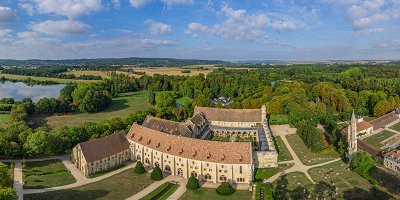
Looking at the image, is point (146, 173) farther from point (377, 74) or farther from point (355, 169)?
point (377, 74)

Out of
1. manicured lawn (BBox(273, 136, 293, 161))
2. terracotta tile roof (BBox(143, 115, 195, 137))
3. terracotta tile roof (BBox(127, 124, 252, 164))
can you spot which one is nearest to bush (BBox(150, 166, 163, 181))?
terracotta tile roof (BBox(127, 124, 252, 164))

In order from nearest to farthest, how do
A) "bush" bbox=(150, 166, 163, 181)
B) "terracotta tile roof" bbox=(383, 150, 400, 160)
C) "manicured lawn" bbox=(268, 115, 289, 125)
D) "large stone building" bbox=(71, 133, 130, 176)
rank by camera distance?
"bush" bbox=(150, 166, 163, 181) < "large stone building" bbox=(71, 133, 130, 176) < "terracotta tile roof" bbox=(383, 150, 400, 160) < "manicured lawn" bbox=(268, 115, 289, 125)

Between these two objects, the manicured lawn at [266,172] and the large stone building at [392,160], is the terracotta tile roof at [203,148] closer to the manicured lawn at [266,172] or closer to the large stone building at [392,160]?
the manicured lawn at [266,172]

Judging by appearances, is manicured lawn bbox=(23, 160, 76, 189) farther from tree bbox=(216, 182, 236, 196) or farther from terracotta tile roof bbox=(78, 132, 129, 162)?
tree bbox=(216, 182, 236, 196)

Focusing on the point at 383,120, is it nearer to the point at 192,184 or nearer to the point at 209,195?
the point at 209,195

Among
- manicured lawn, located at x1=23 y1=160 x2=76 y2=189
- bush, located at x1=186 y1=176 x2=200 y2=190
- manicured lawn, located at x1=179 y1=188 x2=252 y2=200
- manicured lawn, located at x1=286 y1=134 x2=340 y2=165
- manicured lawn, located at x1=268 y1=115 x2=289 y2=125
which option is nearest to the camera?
manicured lawn, located at x1=179 y1=188 x2=252 y2=200

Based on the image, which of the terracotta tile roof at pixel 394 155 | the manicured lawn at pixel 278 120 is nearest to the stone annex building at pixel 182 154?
the manicured lawn at pixel 278 120
